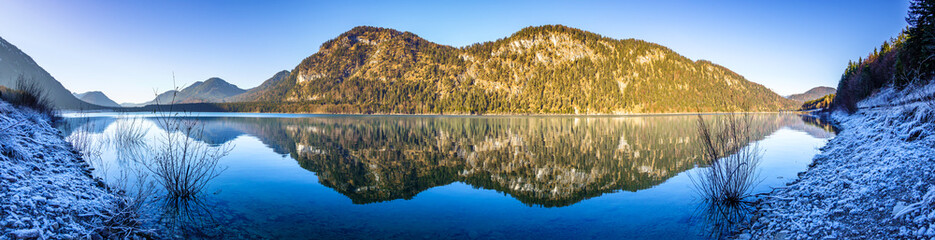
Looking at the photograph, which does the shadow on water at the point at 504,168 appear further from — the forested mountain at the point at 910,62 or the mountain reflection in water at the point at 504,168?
the forested mountain at the point at 910,62

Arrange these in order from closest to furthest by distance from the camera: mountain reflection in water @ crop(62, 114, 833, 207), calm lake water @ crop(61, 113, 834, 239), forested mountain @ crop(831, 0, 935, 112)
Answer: calm lake water @ crop(61, 113, 834, 239) → mountain reflection in water @ crop(62, 114, 833, 207) → forested mountain @ crop(831, 0, 935, 112)

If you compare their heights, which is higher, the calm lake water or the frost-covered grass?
the frost-covered grass

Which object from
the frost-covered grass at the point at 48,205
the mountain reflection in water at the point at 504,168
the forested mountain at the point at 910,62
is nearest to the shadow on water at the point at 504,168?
the mountain reflection in water at the point at 504,168

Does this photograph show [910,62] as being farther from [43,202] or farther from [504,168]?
[43,202]

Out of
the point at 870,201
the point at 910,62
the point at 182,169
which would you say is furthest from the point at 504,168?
the point at 910,62

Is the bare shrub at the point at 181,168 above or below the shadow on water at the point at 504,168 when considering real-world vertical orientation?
above

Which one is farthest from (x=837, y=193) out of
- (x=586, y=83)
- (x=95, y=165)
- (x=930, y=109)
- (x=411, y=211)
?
(x=586, y=83)

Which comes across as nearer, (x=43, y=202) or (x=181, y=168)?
(x=43, y=202)

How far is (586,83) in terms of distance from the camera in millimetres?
182000

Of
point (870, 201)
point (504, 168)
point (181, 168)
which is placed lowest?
point (504, 168)

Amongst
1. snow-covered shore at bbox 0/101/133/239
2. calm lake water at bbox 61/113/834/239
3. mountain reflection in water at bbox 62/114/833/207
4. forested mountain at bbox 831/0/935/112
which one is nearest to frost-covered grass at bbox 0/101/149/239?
snow-covered shore at bbox 0/101/133/239

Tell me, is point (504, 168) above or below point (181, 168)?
below

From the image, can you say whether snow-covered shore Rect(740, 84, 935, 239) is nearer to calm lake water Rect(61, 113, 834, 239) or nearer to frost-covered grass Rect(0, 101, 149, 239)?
calm lake water Rect(61, 113, 834, 239)

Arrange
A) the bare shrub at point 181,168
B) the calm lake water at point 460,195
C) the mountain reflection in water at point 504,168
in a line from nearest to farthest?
the calm lake water at point 460,195
the bare shrub at point 181,168
the mountain reflection in water at point 504,168
